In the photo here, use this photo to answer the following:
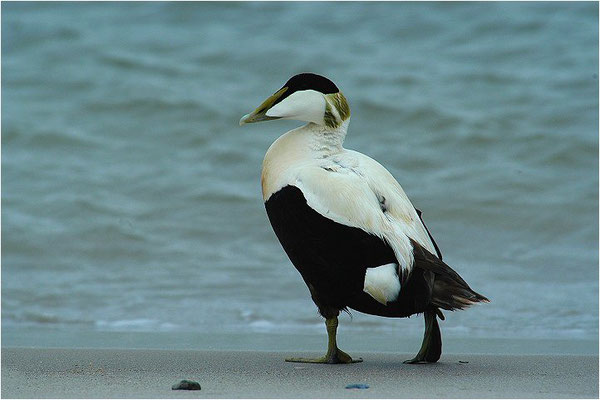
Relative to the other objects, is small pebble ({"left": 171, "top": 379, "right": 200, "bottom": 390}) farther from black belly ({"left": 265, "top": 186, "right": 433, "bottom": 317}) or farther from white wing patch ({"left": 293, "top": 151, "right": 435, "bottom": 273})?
white wing patch ({"left": 293, "top": 151, "right": 435, "bottom": 273})

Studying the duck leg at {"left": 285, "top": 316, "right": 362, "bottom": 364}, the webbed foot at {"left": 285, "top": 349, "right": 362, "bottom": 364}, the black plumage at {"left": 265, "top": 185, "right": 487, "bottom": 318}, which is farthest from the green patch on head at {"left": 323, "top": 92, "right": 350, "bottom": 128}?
the webbed foot at {"left": 285, "top": 349, "right": 362, "bottom": 364}

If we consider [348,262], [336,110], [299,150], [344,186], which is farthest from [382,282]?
[336,110]

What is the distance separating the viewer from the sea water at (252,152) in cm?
623

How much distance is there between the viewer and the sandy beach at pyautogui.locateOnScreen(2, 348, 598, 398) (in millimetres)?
3439

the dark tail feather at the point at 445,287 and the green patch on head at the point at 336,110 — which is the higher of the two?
the green patch on head at the point at 336,110

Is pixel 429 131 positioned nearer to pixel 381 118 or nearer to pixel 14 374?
pixel 381 118

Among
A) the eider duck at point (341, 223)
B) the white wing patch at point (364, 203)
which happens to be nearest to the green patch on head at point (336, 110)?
the eider duck at point (341, 223)

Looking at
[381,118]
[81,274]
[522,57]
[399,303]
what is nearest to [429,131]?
[381,118]

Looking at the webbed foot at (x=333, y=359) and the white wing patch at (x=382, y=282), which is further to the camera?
the webbed foot at (x=333, y=359)

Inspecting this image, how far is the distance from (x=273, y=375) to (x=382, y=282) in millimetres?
574

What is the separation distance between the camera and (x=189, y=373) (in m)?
3.90

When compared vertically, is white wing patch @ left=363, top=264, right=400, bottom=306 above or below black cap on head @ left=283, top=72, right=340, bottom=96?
below

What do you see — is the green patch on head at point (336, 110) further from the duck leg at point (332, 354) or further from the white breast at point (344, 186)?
the duck leg at point (332, 354)

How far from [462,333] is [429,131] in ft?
16.6
